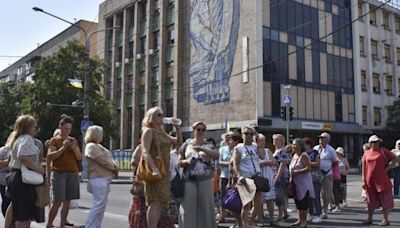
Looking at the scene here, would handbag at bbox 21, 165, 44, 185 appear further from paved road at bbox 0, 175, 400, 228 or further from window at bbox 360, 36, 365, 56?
window at bbox 360, 36, 365, 56

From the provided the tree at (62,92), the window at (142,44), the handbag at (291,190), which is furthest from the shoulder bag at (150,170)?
the window at (142,44)

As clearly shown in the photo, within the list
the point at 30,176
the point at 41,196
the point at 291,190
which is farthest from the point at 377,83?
the point at 30,176

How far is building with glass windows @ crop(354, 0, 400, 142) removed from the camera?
1678 inches

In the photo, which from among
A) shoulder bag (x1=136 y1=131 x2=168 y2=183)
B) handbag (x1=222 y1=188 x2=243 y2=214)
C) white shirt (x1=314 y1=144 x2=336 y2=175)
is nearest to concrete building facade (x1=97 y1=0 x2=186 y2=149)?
white shirt (x1=314 y1=144 x2=336 y2=175)

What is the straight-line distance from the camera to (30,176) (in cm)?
632

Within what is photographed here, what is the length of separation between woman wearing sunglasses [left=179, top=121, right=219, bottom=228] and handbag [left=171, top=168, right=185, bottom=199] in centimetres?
8

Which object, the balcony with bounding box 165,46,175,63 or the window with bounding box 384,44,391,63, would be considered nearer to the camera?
the balcony with bounding box 165,46,175,63

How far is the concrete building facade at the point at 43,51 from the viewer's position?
195 ft

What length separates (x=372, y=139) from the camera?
390 inches

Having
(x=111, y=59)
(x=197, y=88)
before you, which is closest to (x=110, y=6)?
(x=111, y=59)

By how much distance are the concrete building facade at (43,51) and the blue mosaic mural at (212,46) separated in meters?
13.7

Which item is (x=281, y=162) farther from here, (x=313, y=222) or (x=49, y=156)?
(x=49, y=156)

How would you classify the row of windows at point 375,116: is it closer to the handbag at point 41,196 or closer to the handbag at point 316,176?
the handbag at point 316,176

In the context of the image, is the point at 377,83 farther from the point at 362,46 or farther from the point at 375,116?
the point at 362,46
